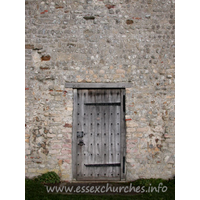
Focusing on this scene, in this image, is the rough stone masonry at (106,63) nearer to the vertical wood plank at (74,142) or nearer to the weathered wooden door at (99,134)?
the vertical wood plank at (74,142)

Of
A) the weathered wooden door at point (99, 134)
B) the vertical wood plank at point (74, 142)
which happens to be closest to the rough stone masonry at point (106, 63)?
the vertical wood plank at point (74, 142)

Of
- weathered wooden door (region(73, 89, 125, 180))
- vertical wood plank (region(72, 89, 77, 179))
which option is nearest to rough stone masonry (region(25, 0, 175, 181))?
vertical wood plank (region(72, 89, 77, 179))

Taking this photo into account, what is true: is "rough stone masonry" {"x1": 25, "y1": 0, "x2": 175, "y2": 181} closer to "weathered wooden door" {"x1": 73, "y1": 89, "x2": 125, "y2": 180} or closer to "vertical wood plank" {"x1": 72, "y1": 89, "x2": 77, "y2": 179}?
"vertical wood plank" {"x1": 72, "y1": 89, "x2": 77, "y2": 179}

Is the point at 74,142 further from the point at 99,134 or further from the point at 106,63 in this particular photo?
the point at 106,63

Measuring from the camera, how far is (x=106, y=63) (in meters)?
4.85

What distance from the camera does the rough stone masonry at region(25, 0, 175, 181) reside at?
4.79m

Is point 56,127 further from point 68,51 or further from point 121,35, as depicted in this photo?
point 121,35

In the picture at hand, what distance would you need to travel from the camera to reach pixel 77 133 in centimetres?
481

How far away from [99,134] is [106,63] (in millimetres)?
1739

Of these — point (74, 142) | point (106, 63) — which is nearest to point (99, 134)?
point (74, 142)

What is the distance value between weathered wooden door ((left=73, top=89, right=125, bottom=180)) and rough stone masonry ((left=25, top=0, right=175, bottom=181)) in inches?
8.6

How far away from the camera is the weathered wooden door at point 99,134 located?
4.80 m

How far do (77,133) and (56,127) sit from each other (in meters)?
0.52

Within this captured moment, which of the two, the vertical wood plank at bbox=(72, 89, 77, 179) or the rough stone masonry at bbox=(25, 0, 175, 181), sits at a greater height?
the rough stone masonry at bbox=(25, 0, 175, 181)
